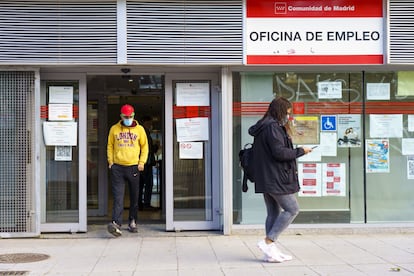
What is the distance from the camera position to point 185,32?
26.2 feet

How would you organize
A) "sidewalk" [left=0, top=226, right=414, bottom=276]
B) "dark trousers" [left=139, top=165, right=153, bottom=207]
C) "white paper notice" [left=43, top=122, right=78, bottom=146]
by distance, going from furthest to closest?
"dark trousers" [left=139, top=165, right=153, bottom=207] < "white paper notice" [left=43, top=122, right=78, bottom=146] < "sidewalk" [left=0, top=226, right=414, bottom=276]

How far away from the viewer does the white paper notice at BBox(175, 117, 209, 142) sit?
854 centimetres

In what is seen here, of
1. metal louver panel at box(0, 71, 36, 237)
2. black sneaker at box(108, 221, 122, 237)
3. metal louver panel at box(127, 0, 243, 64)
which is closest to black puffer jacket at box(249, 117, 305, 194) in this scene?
metal louver panel at box(127, 0, 243, 64)

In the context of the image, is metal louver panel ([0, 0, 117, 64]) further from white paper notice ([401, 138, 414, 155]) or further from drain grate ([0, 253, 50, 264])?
white paper notice ([401, 138, 414, 155])

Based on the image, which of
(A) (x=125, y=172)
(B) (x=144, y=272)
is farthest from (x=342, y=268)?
(A) (x=125, y=172)

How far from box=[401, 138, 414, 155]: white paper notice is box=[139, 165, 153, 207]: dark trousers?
4680 millimetres

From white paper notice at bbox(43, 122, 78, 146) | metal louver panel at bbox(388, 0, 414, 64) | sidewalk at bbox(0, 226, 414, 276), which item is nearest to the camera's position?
sidewalk at bbox(0, 226, 414, 276)

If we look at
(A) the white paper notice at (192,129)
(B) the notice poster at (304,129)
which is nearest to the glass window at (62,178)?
(A) the white paper notice at (192,129)

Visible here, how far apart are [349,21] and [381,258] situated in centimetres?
357

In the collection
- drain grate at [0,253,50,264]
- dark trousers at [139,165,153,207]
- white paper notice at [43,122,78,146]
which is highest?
white paper notice at [43,122,78,146]

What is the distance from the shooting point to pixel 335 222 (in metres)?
8.52

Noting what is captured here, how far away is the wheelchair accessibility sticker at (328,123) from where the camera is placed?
8.52 m

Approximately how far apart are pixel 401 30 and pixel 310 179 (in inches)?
105

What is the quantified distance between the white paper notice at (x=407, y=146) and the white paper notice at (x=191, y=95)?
3208 millimetres
